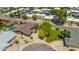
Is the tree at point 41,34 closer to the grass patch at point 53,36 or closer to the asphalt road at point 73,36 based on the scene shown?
the grass patch at point 53,36

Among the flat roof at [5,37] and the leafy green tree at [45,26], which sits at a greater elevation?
the leafy green tree at [45,26]

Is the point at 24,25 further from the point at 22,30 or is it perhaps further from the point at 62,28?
the point at 62,28

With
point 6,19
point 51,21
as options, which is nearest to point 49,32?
point 51,21

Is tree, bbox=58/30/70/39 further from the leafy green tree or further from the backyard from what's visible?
the leafy green tree

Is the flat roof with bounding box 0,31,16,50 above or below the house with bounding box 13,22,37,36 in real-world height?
below

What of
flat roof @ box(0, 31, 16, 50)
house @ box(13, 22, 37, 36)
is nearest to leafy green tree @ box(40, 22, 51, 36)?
house @ box(13, 22, 37, 36)

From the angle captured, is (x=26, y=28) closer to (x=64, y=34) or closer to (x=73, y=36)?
(x=64, y=34)

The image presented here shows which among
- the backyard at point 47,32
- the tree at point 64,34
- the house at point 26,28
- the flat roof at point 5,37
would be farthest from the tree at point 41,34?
the flat roof at point 5,37

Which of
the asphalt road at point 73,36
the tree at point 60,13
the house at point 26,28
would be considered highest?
the tree at point 60,13
